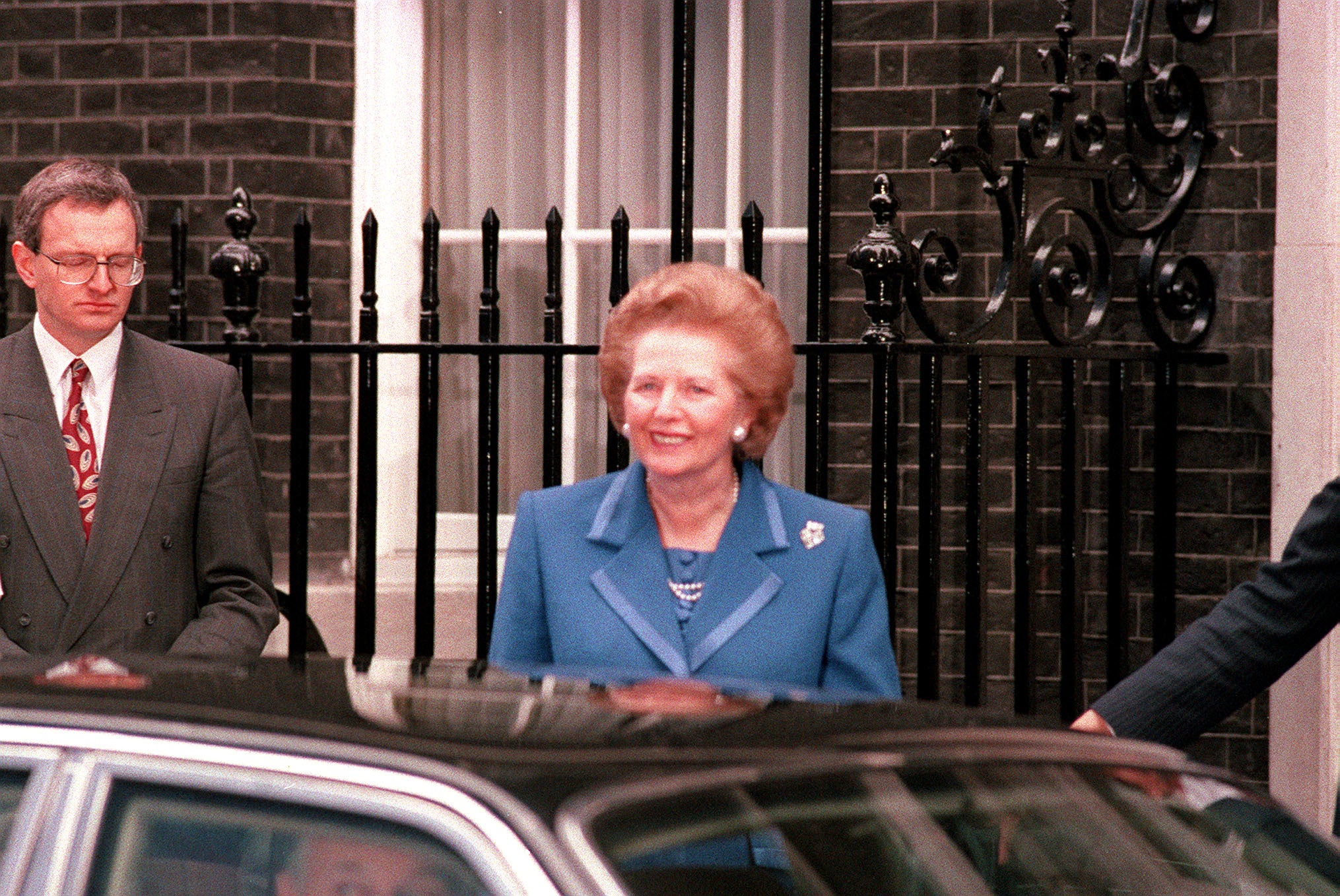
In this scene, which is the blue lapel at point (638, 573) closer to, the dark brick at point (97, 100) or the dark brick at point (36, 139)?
the dark brick at point (97, 100)

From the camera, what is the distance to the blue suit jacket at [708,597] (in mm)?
3238

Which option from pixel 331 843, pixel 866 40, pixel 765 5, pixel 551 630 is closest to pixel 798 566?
pixel 551 630

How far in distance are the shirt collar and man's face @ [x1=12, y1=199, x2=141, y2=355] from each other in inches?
1.5

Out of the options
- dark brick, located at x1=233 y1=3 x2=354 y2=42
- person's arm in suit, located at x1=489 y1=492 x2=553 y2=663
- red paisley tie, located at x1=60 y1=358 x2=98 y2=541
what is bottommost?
person's arm in suit, located at x1=489 y1=492 x2=553 y2=663

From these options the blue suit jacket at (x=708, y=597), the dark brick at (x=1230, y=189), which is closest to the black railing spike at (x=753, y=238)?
the blue suit jacket at (x=708, y=597)

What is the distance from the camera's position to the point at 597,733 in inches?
85.4

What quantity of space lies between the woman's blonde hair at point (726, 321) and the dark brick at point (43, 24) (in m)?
5.21

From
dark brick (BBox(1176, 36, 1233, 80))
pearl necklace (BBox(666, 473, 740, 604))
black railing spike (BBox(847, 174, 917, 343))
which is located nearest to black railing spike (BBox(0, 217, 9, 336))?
black railing spike (BBox(847, 174, 917, 343))

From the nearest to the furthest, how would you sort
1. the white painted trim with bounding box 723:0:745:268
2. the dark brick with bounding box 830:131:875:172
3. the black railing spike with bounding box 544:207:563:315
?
1. the black railing spike with bounding box 544:207:563:315
2. the dark brick with bounding box 830:131:875:172
3. the white painted trim with bounding box 723:0:745:268

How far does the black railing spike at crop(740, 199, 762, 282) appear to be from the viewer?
4797 mm

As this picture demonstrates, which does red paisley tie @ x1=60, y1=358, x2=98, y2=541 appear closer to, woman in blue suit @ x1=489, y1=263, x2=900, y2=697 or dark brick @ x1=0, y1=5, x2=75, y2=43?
woman in blue suit @ x1=489, y1=263, x2=900, y2=697

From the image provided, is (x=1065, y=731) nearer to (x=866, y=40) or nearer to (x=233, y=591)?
(x=233, y=591)

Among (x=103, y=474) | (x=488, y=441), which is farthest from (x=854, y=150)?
(x=103, y=474)

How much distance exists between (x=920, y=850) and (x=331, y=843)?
67 cm
